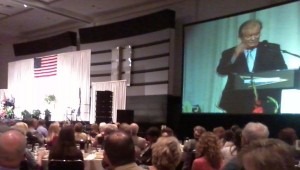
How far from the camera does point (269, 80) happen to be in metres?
8.91

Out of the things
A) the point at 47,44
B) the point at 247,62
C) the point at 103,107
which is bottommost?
the point at 103,107

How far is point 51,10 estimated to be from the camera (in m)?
14.1

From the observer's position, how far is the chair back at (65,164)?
13.7 feet

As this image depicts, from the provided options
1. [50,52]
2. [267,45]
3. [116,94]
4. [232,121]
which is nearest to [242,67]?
[267,45]

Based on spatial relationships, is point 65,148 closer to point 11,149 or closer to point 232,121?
point 11,149

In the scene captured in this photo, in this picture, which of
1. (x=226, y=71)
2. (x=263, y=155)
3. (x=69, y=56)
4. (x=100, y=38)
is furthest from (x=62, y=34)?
(x=263, y=155)

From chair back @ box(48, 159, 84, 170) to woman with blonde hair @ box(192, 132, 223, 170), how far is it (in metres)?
1.50

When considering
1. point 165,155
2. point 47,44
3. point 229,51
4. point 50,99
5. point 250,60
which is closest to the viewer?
point 165,155

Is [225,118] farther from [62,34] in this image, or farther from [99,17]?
[62,34]

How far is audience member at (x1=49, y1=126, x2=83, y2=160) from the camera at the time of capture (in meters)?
4.30

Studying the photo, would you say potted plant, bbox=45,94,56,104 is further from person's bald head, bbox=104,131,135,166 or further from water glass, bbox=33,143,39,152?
person's bald head, bbox=104,131,135,166

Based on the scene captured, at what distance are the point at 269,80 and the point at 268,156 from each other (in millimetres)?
7779

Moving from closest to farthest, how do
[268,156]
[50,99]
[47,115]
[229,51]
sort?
[268,156]
[229,51]
[47,115]
[50,99]

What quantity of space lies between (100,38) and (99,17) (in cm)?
126
